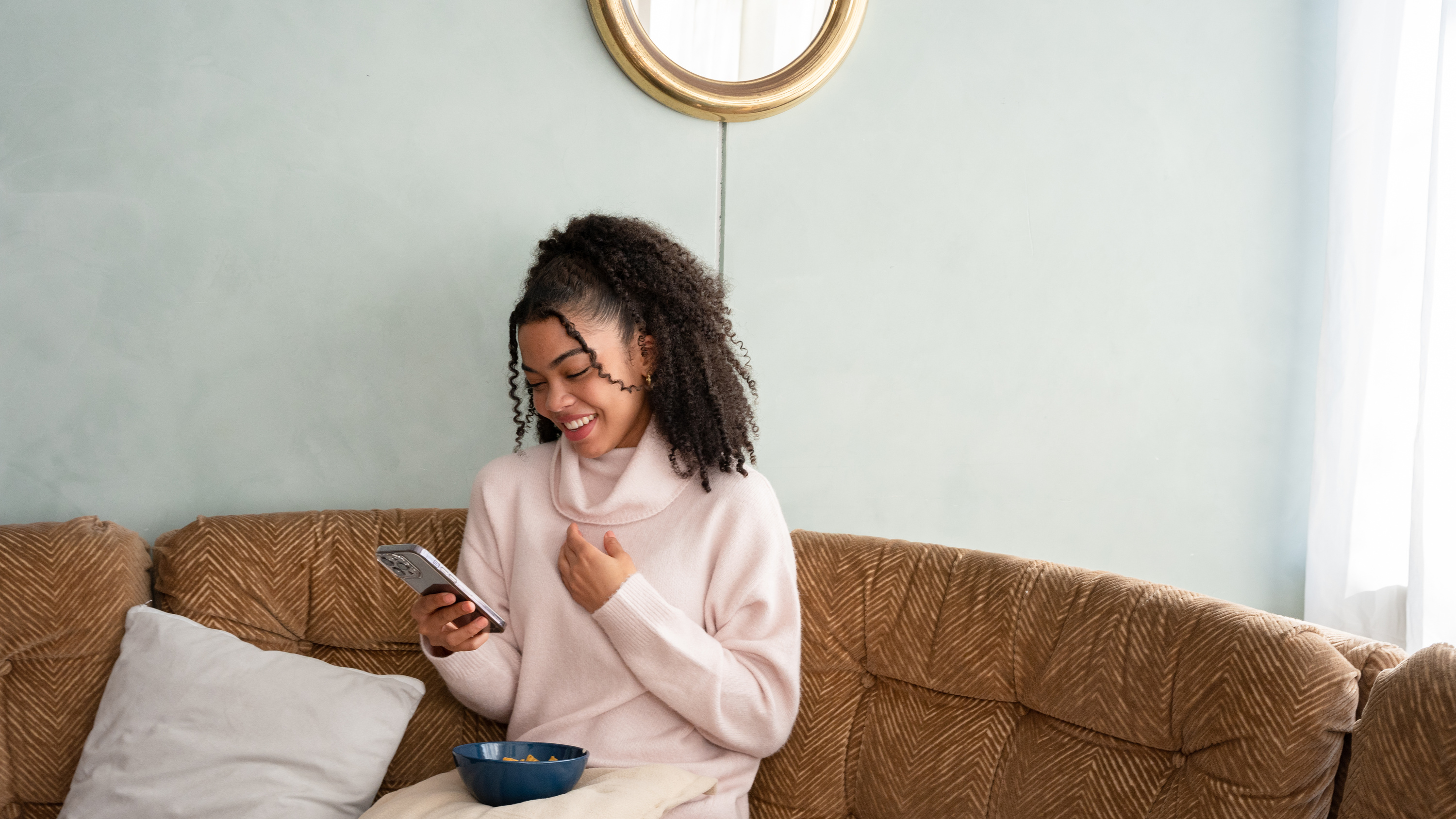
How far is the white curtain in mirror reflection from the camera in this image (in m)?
1.71

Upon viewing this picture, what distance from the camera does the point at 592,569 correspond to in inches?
52.9

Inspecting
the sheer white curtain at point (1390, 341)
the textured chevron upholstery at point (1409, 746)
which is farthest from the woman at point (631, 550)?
the sheer white curtain at point (1390, 341)

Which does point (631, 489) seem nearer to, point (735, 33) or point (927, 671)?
point (927, 671)

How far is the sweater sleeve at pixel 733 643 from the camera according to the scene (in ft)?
4.29

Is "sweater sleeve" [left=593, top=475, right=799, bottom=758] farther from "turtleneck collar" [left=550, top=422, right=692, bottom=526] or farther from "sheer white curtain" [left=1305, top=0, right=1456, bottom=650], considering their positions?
"sheer white curtain" [left=1305, top=0, right=1456, bottom=650]

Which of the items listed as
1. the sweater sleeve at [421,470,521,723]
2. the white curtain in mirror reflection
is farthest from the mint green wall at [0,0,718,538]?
the sweater sleeve at [421,470,521,723]

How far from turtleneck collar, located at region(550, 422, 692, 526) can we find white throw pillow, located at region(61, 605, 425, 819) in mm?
415

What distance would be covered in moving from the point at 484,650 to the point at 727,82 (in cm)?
110

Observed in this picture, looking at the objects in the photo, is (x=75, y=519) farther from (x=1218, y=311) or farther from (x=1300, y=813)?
(x=1218, y=311)

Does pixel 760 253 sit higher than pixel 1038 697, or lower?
higher

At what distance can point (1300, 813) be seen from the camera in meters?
1.04

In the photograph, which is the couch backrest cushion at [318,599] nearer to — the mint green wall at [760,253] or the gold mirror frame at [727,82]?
the mint green wall at [760,253]

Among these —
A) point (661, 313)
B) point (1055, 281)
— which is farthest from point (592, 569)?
point (1055, 281)

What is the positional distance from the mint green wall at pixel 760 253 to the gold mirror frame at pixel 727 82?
4 cm
